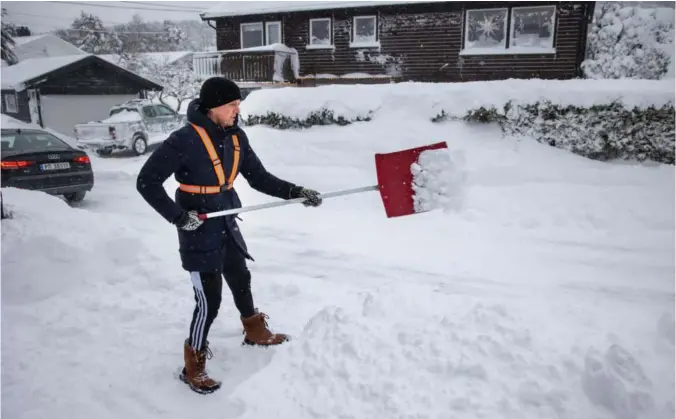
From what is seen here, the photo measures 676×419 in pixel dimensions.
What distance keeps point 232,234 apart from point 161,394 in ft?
3.52

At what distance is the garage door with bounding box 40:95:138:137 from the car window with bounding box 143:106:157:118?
17.8ft

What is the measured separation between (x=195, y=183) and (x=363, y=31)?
14.4 metres

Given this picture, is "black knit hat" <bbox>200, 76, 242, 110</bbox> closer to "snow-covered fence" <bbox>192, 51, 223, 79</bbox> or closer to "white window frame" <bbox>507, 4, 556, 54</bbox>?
"white window frame" <bbox>507, 4, 556, 54</bbox>

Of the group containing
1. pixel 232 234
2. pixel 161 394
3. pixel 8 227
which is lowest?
pixel 161 394

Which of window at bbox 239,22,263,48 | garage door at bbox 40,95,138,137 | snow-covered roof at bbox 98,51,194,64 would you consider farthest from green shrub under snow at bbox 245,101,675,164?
snow-covered roof at bbox 98,51,194,64

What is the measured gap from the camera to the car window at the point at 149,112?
650 inches

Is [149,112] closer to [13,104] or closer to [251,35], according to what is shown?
[251,35]

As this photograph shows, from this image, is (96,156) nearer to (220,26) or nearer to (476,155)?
(220,26)

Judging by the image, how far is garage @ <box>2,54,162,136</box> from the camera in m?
18.9

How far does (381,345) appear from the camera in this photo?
2832 mm

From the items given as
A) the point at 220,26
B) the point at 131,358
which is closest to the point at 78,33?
the point at 220,26

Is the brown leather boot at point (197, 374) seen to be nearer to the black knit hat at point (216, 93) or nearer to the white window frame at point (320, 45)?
the black knit hat at point (216, 93)

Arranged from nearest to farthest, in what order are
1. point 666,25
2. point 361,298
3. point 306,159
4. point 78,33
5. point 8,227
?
point 361,298
point 8,227
point 306,159
point 666,25
point 78,33

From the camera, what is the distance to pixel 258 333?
122 inches
